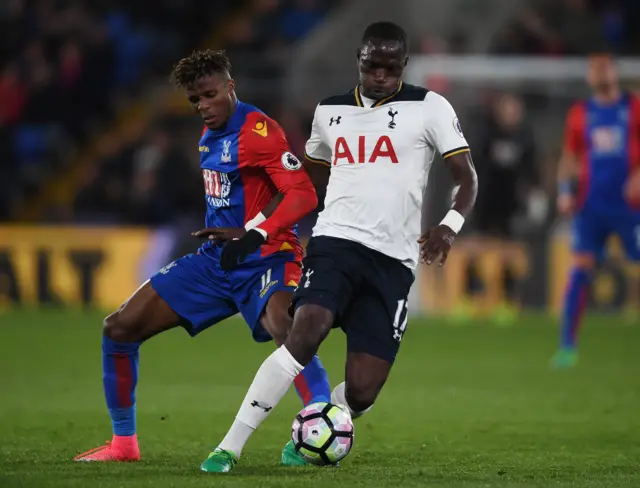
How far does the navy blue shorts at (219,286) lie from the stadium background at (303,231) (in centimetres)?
69

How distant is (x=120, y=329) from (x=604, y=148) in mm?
6697

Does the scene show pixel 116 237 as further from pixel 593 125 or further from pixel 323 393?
pixel 323 393

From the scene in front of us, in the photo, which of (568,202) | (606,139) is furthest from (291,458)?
(606,139)

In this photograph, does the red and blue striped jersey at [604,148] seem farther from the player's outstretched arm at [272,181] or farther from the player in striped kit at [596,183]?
the player's outstretched arm at [272,181]

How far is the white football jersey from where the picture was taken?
6207 mm

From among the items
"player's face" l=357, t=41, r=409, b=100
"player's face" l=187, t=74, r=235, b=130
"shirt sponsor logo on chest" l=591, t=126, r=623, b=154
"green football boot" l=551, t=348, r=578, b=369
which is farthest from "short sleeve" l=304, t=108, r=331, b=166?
"shirt sponsor logo on chest" l=591, t=126, r=623, b=154

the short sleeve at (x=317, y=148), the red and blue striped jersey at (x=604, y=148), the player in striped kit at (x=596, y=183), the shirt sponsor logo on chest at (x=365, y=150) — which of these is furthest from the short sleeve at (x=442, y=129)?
the red and blue striped jersey at (x=604, y=148)

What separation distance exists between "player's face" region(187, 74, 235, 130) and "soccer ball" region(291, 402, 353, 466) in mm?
1505

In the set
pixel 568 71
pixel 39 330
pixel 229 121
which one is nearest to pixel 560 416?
pixel 229 121

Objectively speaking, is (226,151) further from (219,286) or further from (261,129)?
(219,286)

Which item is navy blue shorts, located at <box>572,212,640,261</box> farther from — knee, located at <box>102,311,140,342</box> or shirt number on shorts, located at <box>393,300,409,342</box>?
knee, located at <box>102,311,140,342</box>

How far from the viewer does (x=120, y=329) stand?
646 centimetres

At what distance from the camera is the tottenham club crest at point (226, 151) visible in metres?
6.58

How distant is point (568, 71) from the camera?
17391 millimetres
